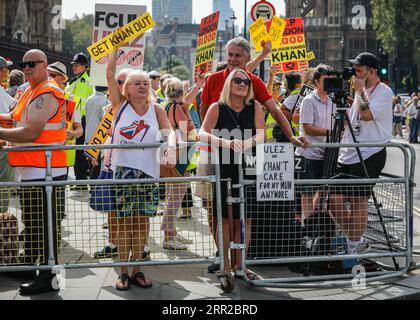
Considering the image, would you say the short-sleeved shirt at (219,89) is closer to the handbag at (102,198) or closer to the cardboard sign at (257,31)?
the handbag at (102,198)

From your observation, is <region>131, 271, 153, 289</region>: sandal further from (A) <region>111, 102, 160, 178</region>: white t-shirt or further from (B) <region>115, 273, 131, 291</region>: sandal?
(A) <region>111, 102, 160, 178</region>: white t-shirt

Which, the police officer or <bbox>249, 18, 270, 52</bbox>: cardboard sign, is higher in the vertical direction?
<bbox>249, 18, 270, 52</bbox>: cardboard sign

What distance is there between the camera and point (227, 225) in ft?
22.7

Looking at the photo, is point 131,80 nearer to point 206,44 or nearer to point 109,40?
point 109,40

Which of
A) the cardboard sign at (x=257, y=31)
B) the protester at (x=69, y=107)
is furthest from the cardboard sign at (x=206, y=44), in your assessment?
the protester at (x=69, y=107)

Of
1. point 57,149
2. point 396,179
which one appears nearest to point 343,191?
point 396,179

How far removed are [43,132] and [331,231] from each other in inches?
109

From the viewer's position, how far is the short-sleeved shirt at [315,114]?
8.14m

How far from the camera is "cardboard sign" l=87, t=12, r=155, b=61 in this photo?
741cm

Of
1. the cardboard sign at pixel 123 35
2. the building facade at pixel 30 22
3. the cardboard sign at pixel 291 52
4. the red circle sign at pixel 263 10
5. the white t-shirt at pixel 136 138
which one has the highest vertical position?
the building facade at pixel 30 22

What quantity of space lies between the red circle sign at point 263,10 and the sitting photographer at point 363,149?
7154 millimetres

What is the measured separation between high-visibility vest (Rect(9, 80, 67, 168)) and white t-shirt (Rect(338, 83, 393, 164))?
280cm

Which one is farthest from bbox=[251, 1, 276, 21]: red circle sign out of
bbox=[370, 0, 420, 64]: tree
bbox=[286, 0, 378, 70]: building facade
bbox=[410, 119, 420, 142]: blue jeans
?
bbox=[286, 0, 378, 70]: building facade
